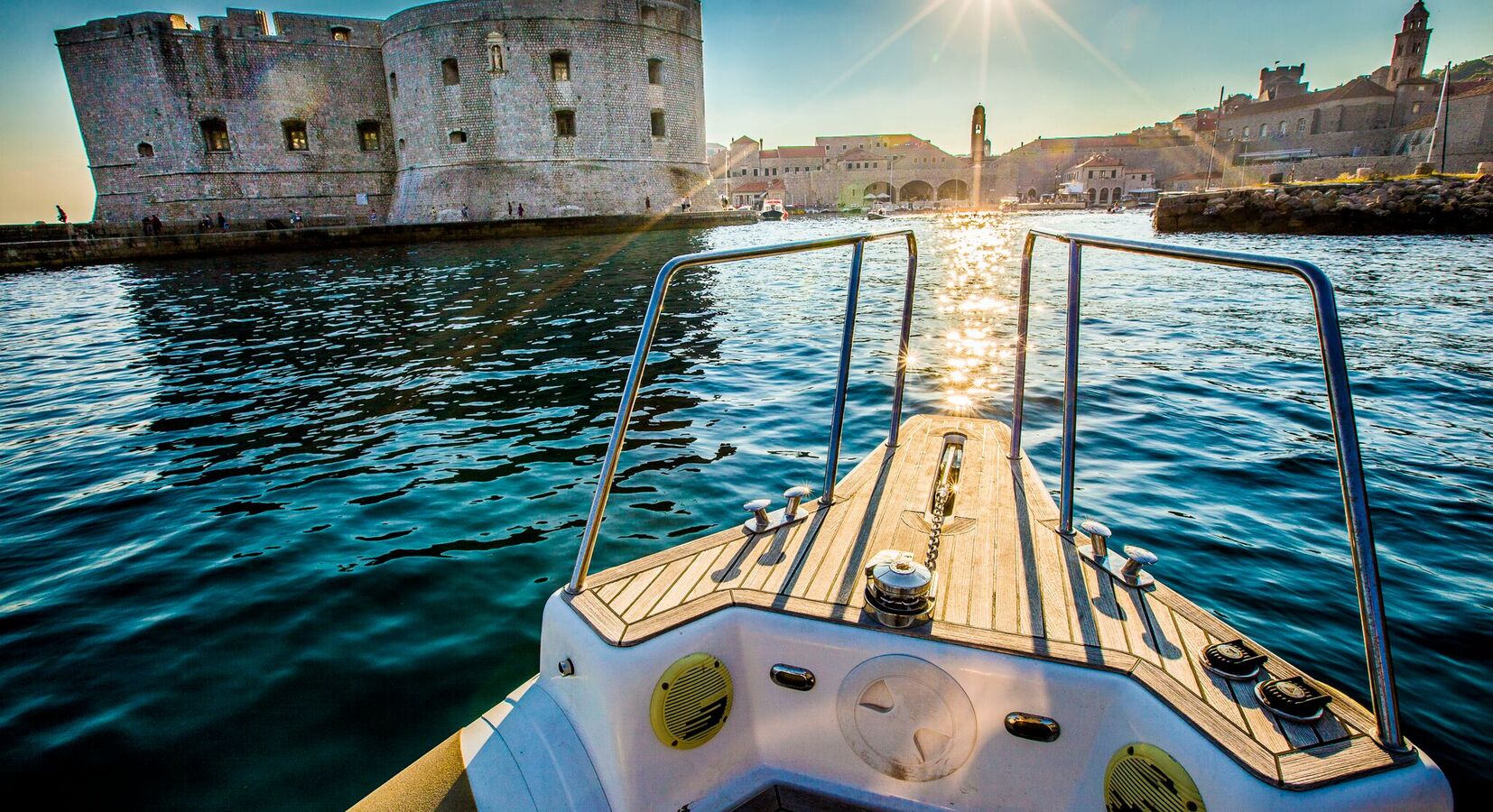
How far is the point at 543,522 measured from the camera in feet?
13.2

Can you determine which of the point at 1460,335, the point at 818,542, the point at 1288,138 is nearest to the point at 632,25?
the point at 1460,335

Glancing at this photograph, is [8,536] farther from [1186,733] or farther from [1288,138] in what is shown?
[1288,138]

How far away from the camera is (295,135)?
32.5 metres

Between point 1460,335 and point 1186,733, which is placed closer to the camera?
point 1186,733

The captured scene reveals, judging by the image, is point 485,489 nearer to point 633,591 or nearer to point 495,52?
point 633,591

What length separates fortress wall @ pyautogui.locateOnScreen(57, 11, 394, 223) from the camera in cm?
2912

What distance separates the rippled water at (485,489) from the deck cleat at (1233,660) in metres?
1.44

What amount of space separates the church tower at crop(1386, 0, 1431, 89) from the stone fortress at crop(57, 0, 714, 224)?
67.2 metres

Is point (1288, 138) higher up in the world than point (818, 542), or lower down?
higher up

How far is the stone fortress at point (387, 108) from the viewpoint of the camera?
29.7 m

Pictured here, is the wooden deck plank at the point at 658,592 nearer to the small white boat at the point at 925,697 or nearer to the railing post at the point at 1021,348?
the small white boat at the point at 925,697

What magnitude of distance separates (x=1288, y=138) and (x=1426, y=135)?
13193 millimetres

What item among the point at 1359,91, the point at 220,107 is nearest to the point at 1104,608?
the point at 220,107

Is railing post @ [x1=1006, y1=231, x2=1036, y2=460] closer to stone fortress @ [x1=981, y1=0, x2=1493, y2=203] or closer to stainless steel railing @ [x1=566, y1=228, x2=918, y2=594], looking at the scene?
stainless steel railing @ [x1=566, y1=228, x2=918, y2=594]
